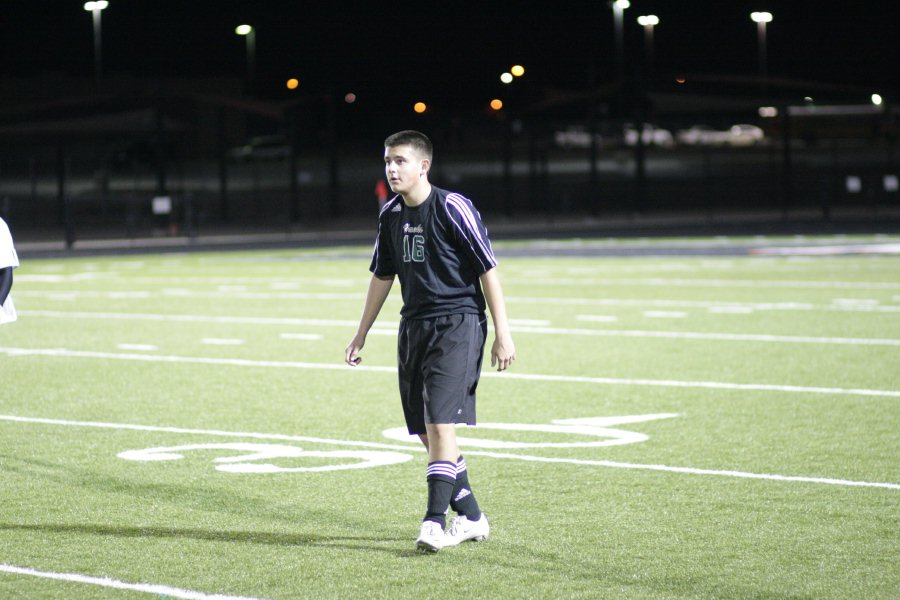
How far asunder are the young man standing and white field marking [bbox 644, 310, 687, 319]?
10830 millimetres

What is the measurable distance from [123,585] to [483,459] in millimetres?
3269

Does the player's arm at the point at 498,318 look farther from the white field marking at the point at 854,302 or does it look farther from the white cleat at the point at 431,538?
the white field marking at the point at 854,302

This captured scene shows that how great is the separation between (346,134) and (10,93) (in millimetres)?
16423

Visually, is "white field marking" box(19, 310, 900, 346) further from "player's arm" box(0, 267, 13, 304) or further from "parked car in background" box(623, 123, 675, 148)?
Result: "parked car in background" box(623, 123, 675, 148)

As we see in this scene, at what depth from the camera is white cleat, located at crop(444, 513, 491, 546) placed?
6523 millimetres

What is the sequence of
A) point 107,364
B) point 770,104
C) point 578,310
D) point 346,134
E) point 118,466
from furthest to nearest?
point 346,134 → point 770,104 → point 578,310 → point 107,364 → point 118,466

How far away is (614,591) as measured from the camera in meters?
5.76

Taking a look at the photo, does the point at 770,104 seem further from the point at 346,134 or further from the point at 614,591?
the point at 614,591

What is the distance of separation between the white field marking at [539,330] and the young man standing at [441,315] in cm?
853

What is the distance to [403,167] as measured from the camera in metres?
6.54

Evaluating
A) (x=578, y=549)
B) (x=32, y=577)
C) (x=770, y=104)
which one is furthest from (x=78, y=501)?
(x=770, y=104)

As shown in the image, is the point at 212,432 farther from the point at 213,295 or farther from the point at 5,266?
the point at 213,295

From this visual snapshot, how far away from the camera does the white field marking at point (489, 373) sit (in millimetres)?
11445

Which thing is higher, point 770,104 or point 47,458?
point 770,104
